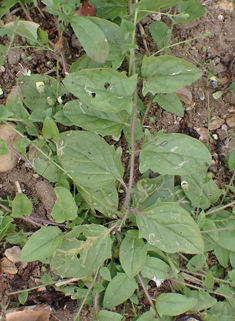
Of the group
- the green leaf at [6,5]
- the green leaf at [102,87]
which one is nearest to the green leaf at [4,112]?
the green leaf at [102,87]

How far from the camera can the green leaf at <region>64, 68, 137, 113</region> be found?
1.99 metres

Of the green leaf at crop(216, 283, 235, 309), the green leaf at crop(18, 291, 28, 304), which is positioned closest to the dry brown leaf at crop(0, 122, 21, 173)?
the green leaf at crop(18, 291, 28, 304)

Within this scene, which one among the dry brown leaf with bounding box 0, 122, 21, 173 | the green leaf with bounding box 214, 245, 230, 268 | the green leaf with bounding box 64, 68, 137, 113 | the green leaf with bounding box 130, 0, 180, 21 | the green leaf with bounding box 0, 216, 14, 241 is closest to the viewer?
the green leaf with bounding box 130, 0, 180, 21

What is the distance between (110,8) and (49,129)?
3.52 feet

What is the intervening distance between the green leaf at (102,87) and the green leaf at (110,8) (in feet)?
1.93

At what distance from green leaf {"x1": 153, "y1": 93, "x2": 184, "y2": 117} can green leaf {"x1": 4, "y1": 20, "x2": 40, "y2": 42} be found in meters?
1.13

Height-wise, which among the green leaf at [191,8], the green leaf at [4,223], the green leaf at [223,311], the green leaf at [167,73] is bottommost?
the green leaf at [223,311]

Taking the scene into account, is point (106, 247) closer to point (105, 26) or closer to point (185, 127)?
point (185, 127)

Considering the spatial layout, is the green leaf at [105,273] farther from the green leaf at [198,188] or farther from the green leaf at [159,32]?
the green leaf at [159,32]

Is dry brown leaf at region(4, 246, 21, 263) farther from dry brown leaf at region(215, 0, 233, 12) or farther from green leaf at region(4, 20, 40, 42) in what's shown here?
dry brown leaf at region(215, 0, 233, 12)

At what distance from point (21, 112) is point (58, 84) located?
414 millimetres

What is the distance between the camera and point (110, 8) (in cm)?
228

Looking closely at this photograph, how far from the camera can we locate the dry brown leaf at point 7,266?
242cm

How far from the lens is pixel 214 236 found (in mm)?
2408
